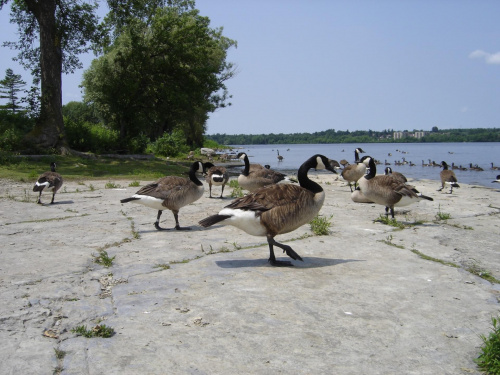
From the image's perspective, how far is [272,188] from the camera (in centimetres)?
586

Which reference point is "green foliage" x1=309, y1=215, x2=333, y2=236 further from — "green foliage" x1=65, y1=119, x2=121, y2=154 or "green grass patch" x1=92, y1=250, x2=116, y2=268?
"green foliage" x1=65, y1=119, x2=121, y2=154

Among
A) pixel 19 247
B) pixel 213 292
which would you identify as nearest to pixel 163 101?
pixel 19 247

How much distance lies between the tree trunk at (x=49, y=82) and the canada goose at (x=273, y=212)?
19.1 meters

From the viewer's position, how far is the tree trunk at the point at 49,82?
A: 2142 cm

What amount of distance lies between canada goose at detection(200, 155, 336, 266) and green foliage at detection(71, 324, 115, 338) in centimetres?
219

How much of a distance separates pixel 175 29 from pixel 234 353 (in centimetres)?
2725

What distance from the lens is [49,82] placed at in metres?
21.9

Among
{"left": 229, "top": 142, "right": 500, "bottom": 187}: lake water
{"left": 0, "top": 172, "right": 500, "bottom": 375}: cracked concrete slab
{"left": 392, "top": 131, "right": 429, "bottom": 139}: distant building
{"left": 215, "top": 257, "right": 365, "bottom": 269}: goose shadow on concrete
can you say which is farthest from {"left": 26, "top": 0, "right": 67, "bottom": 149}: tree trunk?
{"left": 392, "top": 131, "right": 429, "bottom": 139}: distant building

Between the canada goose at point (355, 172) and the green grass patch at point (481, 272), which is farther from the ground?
the canada goose at point (355, 172)

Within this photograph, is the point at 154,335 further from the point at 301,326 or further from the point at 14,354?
the point at 301,326

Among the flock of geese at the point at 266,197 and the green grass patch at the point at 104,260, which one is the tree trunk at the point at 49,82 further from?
the green grass patch at the point at 104,260

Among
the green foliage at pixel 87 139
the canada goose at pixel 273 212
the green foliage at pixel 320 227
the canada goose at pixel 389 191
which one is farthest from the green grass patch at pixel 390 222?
the green foliage at pixel 87 139

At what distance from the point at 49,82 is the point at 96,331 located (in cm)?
2178

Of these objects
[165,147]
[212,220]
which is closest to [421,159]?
[165,147]
